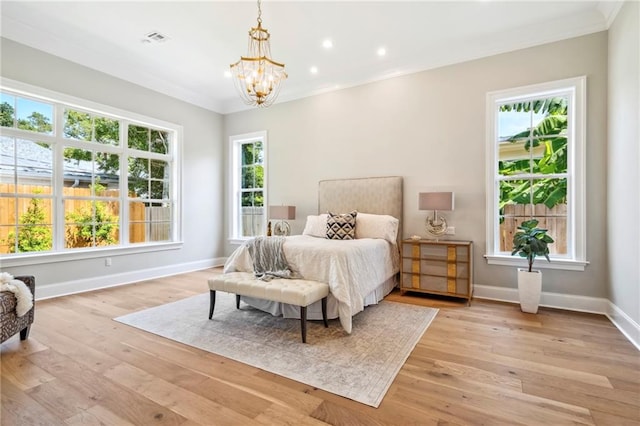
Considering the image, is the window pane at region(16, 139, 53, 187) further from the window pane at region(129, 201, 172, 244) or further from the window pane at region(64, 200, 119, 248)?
the window pane at region(129, 201, 172, 244)

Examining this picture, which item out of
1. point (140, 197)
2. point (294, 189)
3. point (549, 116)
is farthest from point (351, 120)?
point (140, 197)

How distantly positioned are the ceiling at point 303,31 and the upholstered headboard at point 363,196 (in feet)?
5.31

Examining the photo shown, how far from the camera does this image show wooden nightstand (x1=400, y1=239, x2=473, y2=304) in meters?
3.84

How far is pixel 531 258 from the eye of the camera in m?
3.48

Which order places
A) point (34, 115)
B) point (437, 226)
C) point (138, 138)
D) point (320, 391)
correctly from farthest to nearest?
point (138, 138) < point (437, 226) < point (34, 115) < point (320, 391)

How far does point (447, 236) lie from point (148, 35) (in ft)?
15.7

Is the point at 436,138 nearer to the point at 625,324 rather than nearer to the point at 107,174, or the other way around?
the point at 625,324

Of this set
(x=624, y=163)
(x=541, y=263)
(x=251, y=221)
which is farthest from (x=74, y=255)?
(x=624, y=163)

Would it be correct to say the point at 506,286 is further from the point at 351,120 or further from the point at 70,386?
the point at 70,386

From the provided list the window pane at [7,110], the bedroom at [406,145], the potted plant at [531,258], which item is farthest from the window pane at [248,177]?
the potted plant at [531,258]

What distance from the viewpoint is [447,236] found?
430cm

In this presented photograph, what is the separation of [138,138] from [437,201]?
4.84 meters

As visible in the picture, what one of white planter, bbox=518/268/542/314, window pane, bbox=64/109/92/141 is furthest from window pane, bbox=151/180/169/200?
white planter, bbox=518/268/542/314

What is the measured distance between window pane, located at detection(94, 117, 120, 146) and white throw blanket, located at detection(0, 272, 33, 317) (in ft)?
9.03
